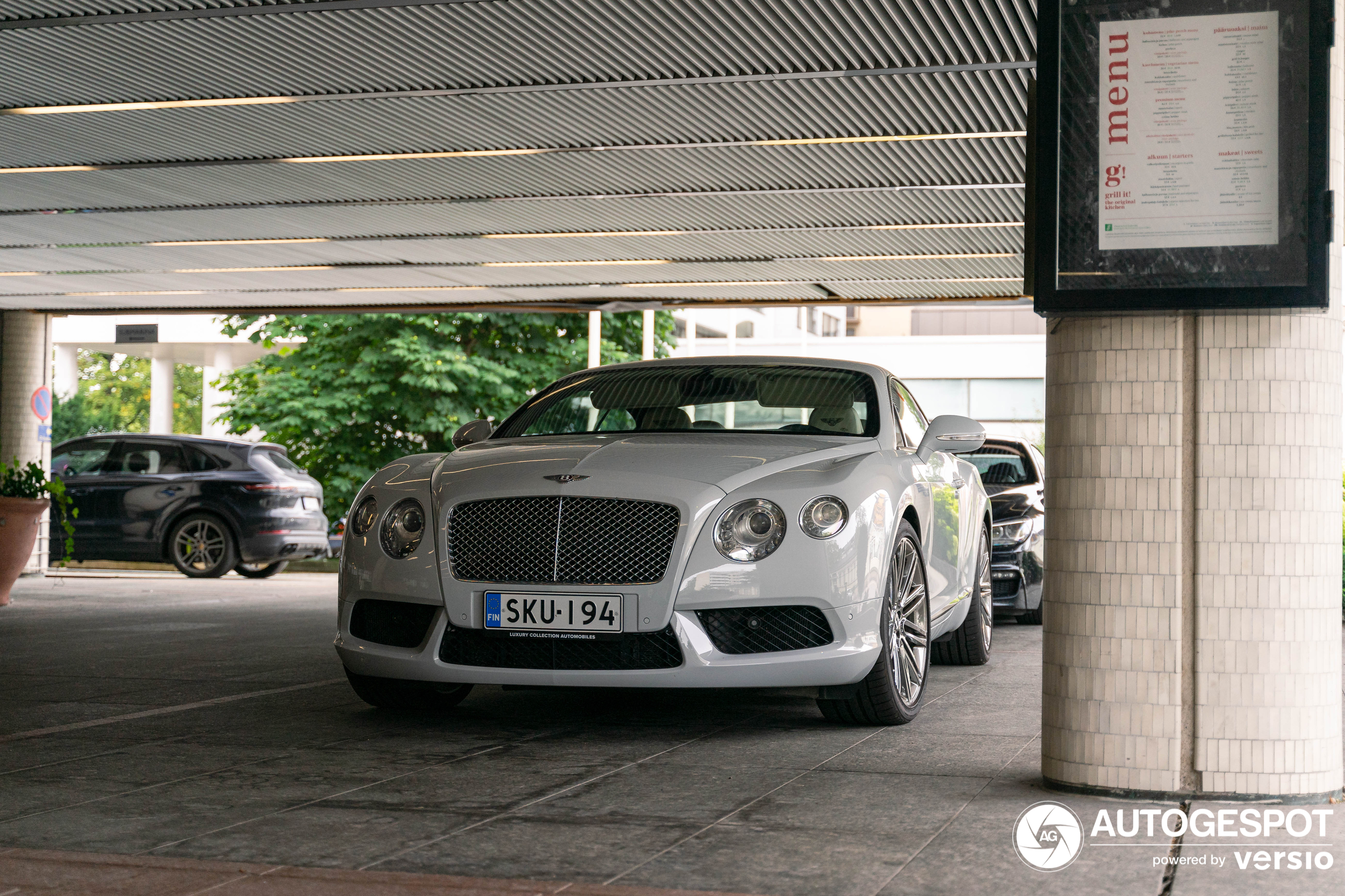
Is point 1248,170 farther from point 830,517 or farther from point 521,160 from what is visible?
point 521,160

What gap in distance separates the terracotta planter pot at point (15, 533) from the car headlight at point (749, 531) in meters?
8.57

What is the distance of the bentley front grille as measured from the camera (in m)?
5.22

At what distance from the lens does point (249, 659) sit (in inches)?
322

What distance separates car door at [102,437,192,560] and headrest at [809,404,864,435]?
1252 cm

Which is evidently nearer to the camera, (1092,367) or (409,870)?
(409,870)

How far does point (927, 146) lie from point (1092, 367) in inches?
242

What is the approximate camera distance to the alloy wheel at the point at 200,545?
57.6 feet

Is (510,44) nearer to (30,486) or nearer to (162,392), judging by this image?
(30,486)

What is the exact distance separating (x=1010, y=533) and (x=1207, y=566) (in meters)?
6.95

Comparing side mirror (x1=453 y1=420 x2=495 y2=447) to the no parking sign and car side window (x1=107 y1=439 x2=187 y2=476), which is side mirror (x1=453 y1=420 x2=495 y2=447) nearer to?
car side window (x1=107 y1=439 x2=187 y2=476)

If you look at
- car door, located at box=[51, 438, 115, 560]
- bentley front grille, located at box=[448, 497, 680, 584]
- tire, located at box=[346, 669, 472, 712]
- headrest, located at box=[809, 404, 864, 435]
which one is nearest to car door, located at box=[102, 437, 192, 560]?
car door, located at box=[51, 438, 115, 560]

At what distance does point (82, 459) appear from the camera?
17984 mm

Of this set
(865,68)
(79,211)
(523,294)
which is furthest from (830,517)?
(523,294)

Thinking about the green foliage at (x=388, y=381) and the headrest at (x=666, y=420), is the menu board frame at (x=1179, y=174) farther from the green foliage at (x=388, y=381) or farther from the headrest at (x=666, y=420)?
the green foliage at (x=388, y=381)
